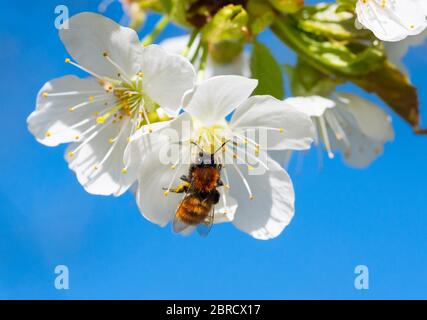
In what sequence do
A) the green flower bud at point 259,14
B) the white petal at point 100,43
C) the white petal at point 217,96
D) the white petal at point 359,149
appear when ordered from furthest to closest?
the white petal at point 359,149, the green flower bud at point 259,14, the white petal at point 100,43, the white petal at point 217,96

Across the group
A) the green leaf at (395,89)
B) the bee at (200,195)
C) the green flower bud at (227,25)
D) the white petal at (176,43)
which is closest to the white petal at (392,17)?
the green leaf at (395,89)

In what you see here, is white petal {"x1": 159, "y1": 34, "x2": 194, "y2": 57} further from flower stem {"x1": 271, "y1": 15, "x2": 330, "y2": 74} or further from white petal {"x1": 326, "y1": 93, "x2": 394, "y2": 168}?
white petal {"x1": 326, "y1": 93, "x2": 394, "y2": 168}

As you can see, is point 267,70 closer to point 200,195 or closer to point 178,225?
point 200,195

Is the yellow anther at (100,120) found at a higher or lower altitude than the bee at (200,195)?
higher

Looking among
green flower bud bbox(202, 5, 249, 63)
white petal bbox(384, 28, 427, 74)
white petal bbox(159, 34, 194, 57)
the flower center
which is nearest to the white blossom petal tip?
the flower center

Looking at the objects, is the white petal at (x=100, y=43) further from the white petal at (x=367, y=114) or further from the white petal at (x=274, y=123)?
the white petal at (x=367, y=114)

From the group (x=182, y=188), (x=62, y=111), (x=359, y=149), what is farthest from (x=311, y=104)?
(x=62, y=111)

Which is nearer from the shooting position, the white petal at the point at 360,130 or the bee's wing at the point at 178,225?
the bee's wing at the point at 178,225

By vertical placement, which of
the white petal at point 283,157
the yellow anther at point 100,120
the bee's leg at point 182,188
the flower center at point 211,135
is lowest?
the bee's leg at point 182,188
